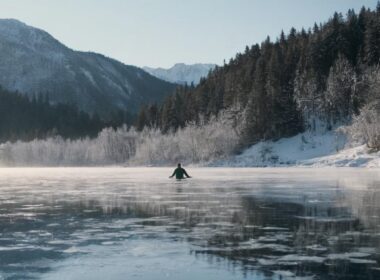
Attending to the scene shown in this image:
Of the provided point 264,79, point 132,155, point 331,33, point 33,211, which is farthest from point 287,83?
point 33,211

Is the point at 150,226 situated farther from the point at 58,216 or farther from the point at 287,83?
the point at 287,83

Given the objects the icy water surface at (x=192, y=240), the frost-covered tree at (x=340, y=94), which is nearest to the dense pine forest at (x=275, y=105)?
the frost-covered tree at (x=340, y=94)

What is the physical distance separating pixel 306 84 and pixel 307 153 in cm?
2256

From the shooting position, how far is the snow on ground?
285ft

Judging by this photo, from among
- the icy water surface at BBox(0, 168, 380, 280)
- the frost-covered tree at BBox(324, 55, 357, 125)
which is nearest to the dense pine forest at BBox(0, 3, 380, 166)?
the frost-covered tree at BBox(324, 55, 357, 125)

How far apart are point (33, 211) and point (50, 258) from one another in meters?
10.4

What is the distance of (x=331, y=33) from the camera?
126m

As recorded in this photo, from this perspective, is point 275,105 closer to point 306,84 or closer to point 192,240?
point 306,84

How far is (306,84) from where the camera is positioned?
118812mm

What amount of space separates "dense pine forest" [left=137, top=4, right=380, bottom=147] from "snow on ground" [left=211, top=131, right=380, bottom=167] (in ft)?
16.9

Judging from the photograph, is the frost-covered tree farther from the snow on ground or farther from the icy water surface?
the icy water surface

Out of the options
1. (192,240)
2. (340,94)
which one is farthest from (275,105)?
(192,240)

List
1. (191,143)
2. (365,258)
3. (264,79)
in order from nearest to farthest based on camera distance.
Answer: (365,258) < (191,143) < (264,79)

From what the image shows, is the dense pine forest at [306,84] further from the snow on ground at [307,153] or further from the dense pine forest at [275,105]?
the snow on ground at [307,153]
